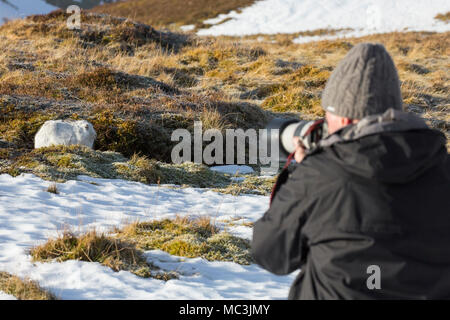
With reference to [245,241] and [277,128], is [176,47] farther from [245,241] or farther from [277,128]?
[277,128]

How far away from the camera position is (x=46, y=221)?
4781 mm

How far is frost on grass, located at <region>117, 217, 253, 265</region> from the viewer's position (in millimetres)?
4090

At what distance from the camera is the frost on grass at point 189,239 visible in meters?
4.09

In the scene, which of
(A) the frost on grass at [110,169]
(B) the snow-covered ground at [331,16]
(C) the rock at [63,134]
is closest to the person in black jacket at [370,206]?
(A) the frost on grass at [110,169]

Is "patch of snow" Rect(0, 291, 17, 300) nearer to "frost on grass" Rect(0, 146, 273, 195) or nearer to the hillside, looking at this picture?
the hillside

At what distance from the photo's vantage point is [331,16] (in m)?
41.1

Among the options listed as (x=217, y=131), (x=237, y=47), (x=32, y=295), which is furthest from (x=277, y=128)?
(x=237, y=47)

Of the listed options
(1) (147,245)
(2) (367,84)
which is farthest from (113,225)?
(2) (367,84)

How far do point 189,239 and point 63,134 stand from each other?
391cm

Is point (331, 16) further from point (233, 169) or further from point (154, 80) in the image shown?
point (233, 169)

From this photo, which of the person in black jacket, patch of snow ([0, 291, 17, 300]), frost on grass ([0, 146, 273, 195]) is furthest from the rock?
the person in black jacket

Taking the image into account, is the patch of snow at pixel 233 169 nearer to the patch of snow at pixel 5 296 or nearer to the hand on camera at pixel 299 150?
the patch of snow at pixel 5 296
